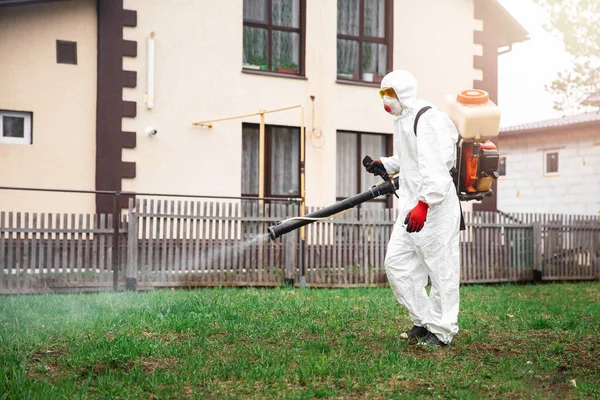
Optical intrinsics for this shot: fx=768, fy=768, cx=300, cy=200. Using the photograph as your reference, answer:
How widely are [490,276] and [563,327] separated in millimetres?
6253

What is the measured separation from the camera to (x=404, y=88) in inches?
241

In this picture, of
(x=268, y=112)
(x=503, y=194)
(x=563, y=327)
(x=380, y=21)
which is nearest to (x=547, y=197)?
(x=503, y=194)

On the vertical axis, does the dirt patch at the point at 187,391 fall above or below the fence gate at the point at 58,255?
below

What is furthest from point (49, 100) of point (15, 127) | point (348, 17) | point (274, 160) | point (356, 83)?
point (348, 17)

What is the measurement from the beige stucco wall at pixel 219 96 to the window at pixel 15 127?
5.22 ft

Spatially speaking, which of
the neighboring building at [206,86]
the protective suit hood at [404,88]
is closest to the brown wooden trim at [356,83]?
the neighboring building at [206,86]

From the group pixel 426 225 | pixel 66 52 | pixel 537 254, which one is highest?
pixel 66 52

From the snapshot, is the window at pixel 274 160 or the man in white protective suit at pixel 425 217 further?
the window at pixel 274 160

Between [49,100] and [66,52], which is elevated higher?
[66,52]

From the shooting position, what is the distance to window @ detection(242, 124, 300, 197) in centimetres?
1426

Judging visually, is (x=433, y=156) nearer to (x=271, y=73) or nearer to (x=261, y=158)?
(x=261, y=158)

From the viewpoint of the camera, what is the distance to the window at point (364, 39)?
15.0m

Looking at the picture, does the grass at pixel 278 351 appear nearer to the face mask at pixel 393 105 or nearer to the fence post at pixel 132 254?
the fence post at pixel 132 254

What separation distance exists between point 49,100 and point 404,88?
26.8 ft
